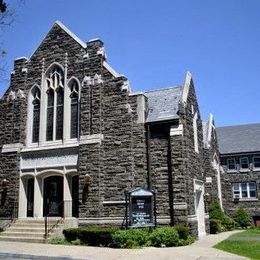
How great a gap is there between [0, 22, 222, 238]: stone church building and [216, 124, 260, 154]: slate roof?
13970 mm

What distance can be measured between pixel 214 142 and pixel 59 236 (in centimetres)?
1854

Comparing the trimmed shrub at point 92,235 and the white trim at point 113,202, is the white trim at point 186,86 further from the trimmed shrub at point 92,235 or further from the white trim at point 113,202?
the trimmed shrub at point 92,235

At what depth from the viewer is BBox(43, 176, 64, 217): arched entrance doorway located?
22.0 m

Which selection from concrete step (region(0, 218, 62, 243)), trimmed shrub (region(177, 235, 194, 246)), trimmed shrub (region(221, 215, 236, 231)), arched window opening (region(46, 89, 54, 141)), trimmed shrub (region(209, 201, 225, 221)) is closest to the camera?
trimmed shrub (region(177, 235, 194, 246))

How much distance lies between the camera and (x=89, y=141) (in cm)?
2109

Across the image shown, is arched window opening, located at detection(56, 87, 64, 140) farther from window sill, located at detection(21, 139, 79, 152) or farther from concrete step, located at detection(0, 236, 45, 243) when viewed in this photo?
concrete step, located at detection(0, 236, 45, 243)

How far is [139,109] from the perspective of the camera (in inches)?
822

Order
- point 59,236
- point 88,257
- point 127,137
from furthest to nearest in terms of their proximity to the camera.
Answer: point 127,137 < point 59,236 < point 88,257

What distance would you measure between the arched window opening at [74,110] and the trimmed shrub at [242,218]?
19127mm

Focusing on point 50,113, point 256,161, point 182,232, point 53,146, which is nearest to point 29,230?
point 53,146

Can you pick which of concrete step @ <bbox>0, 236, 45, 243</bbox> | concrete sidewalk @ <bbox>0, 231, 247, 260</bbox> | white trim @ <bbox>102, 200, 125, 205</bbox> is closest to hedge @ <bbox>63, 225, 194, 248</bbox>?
concrete sidewalk @ <bbox>0, 231, 247, 260</bbox>

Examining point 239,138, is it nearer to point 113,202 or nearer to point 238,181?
point 238,181

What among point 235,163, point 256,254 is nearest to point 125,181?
point 256,254

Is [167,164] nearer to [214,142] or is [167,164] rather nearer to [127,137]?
[127,137]
